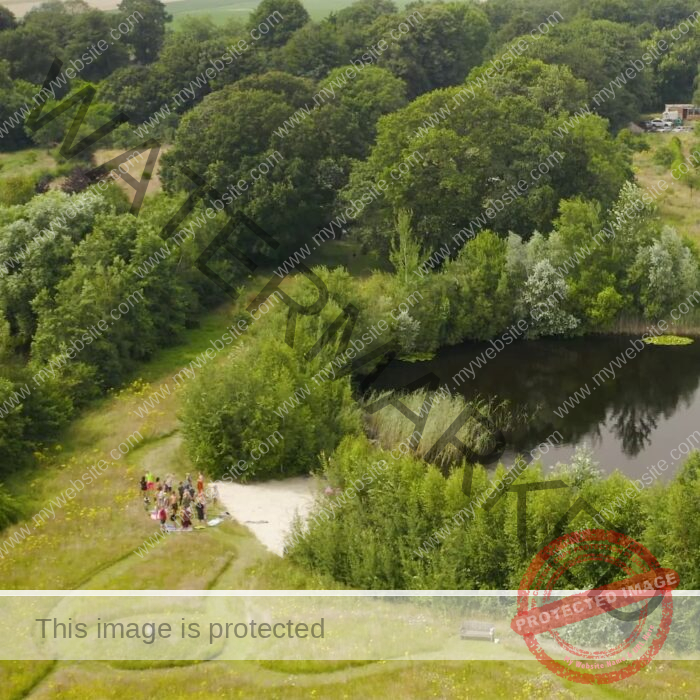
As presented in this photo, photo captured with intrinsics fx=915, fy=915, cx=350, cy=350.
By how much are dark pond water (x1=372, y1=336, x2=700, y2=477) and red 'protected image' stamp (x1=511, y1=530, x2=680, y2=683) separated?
10.5 metres

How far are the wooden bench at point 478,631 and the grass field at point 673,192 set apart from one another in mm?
40737

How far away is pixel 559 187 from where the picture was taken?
53.8m

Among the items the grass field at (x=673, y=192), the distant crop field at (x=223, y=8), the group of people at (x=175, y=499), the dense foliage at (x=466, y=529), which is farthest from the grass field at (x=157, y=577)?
the distant crop field at (x=223, y=8)

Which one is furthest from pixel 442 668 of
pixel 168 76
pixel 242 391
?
pixel 168 76

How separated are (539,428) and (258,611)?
20.0 metres

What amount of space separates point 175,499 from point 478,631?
42.1ft

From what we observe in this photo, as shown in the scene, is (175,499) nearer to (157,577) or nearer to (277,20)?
(157,577)

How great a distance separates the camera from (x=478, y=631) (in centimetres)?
2302

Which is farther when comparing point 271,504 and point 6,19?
point 6,19

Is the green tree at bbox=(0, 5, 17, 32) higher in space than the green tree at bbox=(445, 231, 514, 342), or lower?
higher

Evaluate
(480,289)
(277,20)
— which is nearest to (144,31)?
(277,20)

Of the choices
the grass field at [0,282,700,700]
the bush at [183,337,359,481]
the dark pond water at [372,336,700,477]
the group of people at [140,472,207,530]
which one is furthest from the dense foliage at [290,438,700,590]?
the dark pond water at [372,336,700,477]

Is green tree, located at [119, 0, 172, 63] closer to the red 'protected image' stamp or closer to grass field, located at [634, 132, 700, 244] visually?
grass field, located at [634, 132, 700, 244]

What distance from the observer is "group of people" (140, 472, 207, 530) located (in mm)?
30672
